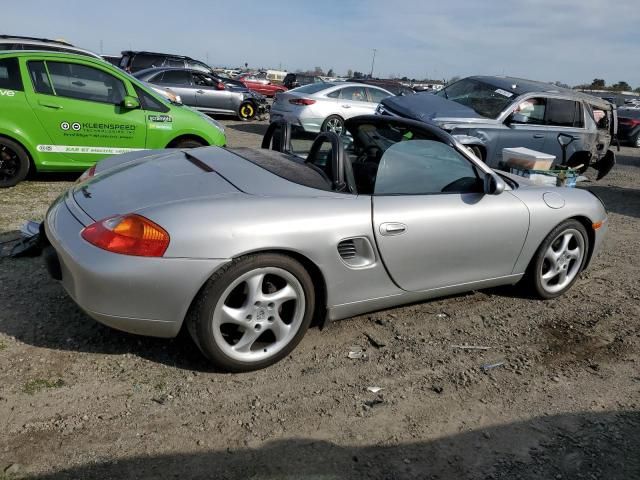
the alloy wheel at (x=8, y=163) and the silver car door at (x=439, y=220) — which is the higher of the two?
the silver car door at (x=439, y=220)

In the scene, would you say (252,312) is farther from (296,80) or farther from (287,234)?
(296,80)

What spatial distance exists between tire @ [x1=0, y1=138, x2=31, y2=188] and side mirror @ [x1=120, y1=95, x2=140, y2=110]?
123cm

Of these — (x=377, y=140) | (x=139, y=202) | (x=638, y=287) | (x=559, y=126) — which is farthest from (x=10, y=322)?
(x=559, y=126)

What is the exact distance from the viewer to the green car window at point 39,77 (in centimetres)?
611

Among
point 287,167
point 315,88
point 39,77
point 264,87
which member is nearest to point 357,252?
point 287,167

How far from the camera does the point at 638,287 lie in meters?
4.77

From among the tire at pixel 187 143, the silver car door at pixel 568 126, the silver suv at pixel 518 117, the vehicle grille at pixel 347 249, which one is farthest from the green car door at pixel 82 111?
the silver car door at pixel 568 126

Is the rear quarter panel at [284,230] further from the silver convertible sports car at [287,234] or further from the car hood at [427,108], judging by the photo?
the car hood at [427,108]

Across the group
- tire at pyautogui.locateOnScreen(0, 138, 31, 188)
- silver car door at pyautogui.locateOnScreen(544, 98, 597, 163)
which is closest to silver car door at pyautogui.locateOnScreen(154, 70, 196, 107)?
tire at pyautogui.locateOnScreen(0, 138, 31, 188)

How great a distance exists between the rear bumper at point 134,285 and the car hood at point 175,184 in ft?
0.92

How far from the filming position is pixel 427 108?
7.98 m

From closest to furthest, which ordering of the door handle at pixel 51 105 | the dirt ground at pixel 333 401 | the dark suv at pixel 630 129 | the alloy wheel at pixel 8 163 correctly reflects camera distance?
the dirt ground at pixel 333 401, the alloy wheel at pixel 8 163, the door handle at pixel 51 105, the dark suv at pixel 630 129

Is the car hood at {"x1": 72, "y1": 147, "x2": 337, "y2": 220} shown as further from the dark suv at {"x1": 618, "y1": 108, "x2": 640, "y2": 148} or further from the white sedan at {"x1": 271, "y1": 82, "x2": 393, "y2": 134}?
the dark suv at {"x1": 618, "y1": 108, "x2": 640, "y2": 148}

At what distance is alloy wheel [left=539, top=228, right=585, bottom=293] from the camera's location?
4.13 m
